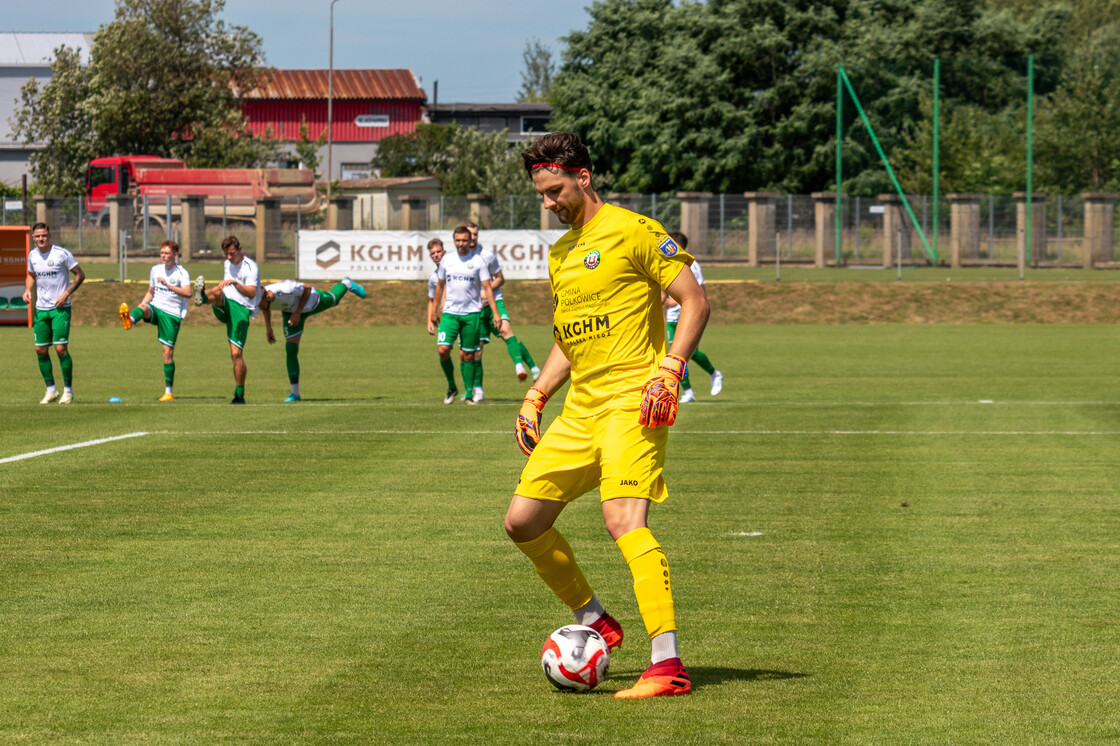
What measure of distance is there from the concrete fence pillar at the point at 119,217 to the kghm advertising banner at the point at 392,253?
2079cm

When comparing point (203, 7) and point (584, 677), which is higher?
point (203, 7)

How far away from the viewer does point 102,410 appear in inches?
714

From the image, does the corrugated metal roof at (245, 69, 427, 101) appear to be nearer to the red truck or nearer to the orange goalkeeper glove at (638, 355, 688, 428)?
the red truck

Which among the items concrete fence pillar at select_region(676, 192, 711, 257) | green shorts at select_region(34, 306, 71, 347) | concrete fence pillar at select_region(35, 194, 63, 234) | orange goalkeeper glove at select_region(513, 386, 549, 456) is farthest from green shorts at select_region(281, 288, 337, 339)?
concrete fence pillar at select_region(35, 194, 63, 234)

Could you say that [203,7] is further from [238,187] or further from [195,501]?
[195,501]

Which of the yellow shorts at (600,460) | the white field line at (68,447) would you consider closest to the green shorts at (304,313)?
the white field line at (68,447)

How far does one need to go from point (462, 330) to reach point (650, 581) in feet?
45.5

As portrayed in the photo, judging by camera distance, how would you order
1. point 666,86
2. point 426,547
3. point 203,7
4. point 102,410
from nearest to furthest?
point 426,547
point 102,410
point 666,86
point 203,7

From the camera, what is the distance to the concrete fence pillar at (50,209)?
6222 centimetres

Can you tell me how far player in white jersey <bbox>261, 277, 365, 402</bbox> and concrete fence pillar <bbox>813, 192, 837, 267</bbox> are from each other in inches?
1591

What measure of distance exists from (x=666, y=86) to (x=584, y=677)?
213ft

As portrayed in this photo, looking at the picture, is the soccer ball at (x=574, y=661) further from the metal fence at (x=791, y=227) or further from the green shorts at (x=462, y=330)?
the metal fence at (x=791, y=227)

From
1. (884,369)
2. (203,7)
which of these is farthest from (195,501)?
(203,7)

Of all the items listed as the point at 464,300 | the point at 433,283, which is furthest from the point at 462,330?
the point at 433,283
